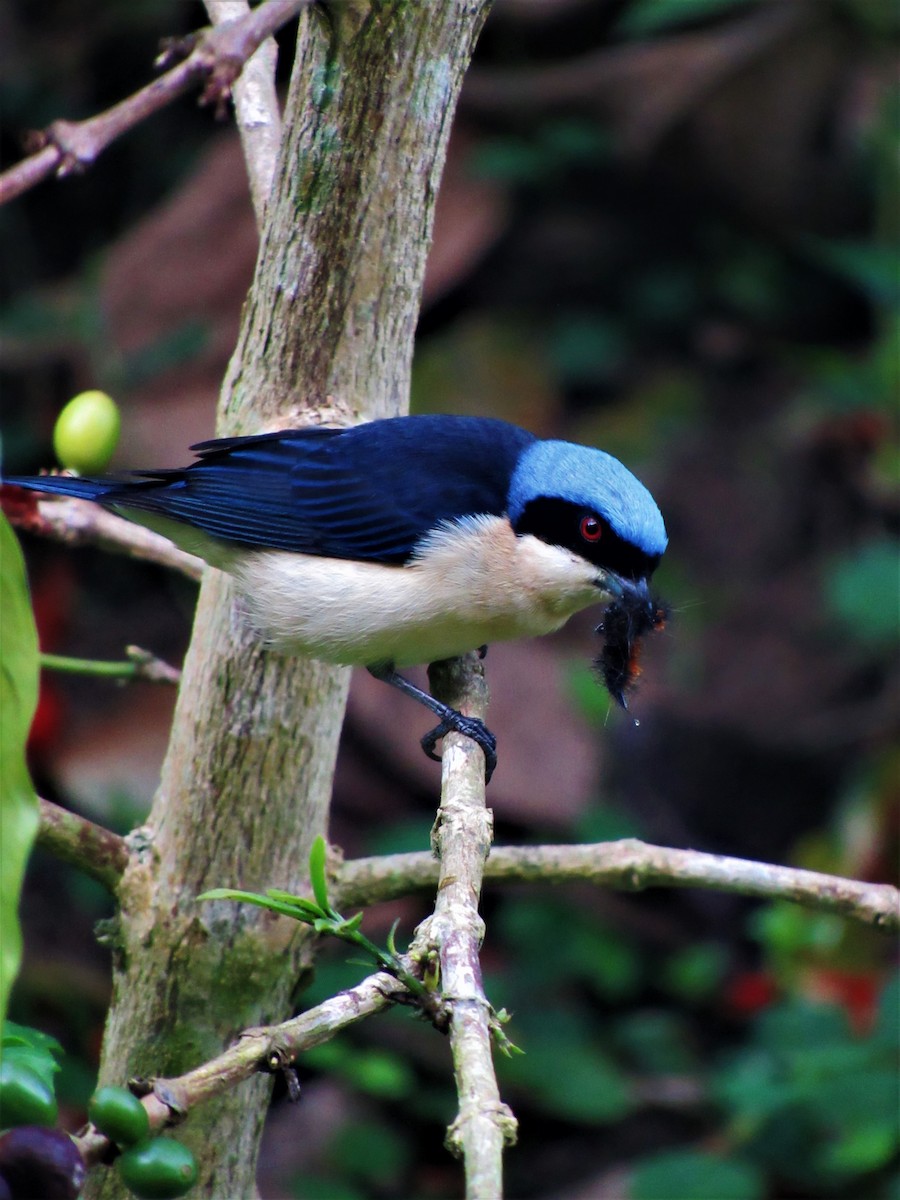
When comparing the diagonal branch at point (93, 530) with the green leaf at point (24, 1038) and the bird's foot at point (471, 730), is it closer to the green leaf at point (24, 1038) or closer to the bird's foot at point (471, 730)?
the bird's foot at point (471, 730)

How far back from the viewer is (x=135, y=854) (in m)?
2.34

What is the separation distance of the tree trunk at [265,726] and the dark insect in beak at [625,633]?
0.57 meters

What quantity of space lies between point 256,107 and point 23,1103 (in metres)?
1.99

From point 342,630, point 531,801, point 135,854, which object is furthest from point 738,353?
point 135,854

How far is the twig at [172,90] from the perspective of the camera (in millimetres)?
1230

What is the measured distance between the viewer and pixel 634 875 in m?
2.31

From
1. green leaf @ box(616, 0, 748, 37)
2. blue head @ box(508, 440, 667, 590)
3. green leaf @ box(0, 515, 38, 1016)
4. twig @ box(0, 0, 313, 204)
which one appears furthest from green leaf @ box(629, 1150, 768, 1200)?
green leaf @ box(616, 0, 748, 37)

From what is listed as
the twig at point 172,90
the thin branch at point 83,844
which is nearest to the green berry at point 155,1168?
the thin branch at point 83,844

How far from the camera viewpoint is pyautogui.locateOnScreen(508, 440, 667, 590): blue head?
2.67m

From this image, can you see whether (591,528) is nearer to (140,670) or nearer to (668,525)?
(140,670)

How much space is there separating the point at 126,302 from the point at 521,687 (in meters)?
2.41

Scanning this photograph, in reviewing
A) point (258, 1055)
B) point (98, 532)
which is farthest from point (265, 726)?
point (258, 1055)

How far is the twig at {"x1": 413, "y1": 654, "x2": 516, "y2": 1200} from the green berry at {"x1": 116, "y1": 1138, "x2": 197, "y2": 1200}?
12.1 inches

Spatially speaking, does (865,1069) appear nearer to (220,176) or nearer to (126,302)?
(126,302)
